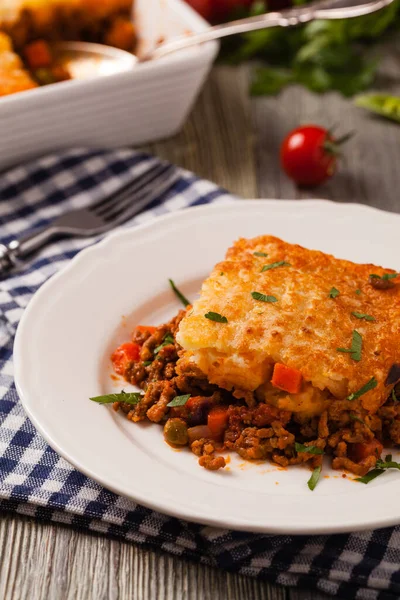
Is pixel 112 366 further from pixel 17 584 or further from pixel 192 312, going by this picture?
pixel 17 584

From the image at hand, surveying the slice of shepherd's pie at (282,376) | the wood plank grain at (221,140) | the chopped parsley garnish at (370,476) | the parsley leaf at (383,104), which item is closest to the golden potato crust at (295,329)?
the slice of shepherd's pie at (282,376)

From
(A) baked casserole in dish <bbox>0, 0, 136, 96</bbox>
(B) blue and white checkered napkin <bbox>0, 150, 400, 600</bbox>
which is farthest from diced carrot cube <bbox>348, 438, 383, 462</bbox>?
(A) baked casserole in dish <bbox>0, 0, 136, 96</bbox>

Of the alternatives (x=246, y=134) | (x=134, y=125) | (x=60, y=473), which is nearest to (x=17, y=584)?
(x=60, y=473)

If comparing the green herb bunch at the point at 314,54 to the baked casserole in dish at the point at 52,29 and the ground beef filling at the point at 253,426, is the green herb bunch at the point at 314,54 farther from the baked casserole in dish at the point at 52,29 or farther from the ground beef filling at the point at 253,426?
the ground beef filling at the point at 253,426

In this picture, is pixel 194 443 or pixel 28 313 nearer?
pixel 194 443

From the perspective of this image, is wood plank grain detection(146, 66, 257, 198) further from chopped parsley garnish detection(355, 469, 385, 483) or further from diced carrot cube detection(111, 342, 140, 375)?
chopped parsley garnish detection(355, 469, 385, 483)

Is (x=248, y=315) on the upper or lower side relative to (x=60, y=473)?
upper

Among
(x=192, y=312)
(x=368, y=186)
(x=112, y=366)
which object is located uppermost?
(x=192, y=312)
